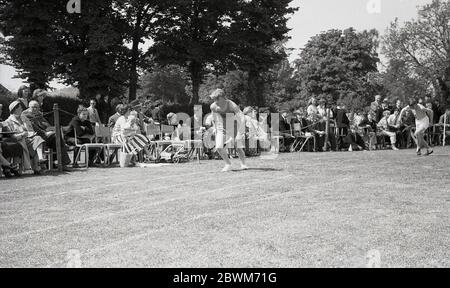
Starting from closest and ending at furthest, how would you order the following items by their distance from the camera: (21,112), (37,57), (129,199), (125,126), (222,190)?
(129,199) → (222,190) → (21,112) → (125,126) → (37,57)

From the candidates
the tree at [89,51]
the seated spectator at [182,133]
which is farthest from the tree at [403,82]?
the seated spectator at [182,133]

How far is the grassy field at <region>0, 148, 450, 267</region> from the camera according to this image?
5.46 metres

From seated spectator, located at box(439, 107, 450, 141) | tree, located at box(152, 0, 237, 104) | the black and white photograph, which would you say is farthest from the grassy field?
tree, located at box(152, 0, 237, 104)

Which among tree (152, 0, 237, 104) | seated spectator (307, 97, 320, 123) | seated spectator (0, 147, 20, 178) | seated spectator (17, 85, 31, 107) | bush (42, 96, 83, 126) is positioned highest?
tree (152, 0, 237, 104)

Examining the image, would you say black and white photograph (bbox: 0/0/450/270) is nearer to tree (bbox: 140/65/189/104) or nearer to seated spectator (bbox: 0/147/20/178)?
seated spectator (bbox: 0/147/20/178)

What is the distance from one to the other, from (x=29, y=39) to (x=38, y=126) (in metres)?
19.7

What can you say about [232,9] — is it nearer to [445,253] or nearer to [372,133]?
[372,133]

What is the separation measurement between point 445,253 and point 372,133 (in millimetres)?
19403

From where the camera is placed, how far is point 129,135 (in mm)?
16656

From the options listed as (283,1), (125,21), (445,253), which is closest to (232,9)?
(283,1)

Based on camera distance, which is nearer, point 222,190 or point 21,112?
point 222,190

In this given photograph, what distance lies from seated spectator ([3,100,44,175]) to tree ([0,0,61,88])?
19157 mm

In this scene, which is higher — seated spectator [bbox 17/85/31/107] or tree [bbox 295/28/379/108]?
→ tree [bbox 295/28/379/108]

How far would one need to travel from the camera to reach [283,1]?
45.6 m
